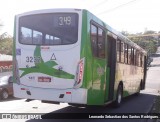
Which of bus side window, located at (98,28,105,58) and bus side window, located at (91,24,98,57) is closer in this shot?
bus side window, located at (91,24,98,57)

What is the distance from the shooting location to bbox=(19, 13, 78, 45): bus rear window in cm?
949

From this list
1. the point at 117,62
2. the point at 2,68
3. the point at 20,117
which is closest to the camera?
the point at 20,117

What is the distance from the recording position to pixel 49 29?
980cm

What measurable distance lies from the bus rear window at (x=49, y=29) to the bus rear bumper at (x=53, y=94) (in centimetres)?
140

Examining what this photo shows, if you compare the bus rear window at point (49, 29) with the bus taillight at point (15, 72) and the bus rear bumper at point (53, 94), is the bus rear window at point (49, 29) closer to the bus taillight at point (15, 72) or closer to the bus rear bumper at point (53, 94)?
the bus taillight at point (15, 72)

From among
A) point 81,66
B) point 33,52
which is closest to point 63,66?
point 81,66

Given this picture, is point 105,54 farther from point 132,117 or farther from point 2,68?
point 2,68

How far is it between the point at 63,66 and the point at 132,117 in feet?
11.5

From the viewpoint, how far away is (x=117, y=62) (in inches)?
504

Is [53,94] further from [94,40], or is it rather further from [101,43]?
[101,43]

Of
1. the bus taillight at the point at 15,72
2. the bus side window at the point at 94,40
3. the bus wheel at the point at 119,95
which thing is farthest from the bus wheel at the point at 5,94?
the bus side window at the point at 94,40

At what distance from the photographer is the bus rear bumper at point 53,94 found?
9.15 metres

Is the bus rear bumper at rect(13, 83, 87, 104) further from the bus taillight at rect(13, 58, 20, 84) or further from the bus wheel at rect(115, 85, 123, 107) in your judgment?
the bus wheel at rect(115, 85, 123, 107)

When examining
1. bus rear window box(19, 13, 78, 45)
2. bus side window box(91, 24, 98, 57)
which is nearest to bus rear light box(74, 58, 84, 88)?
bus rear window box(19, 13, 78, 45)
